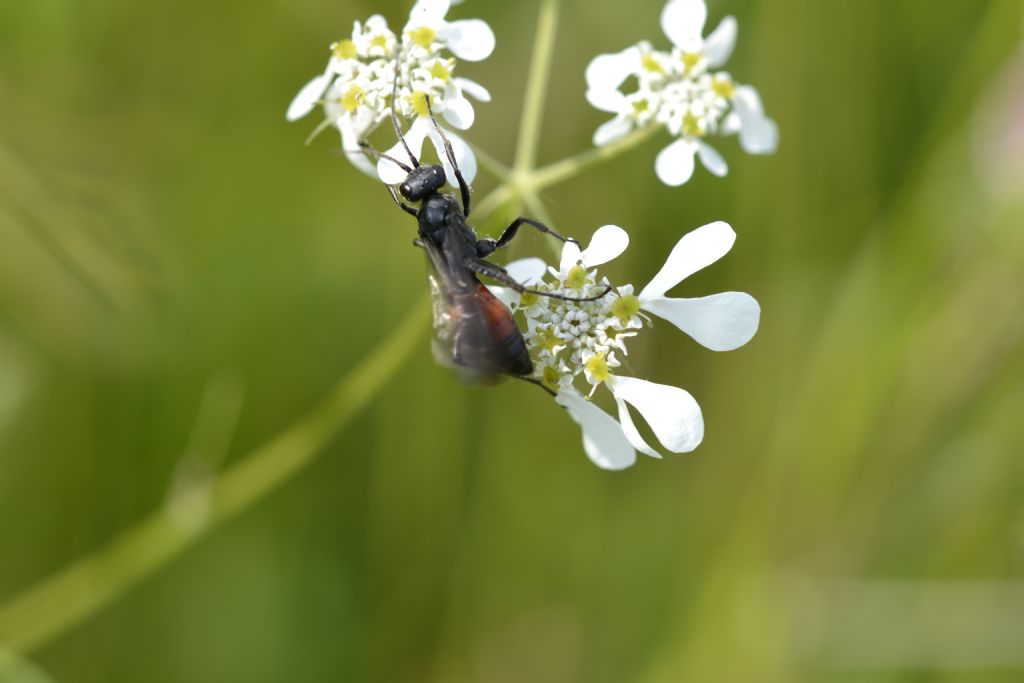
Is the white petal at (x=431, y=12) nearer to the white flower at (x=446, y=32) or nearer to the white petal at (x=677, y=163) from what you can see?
the white flower at (x=446, y=32)

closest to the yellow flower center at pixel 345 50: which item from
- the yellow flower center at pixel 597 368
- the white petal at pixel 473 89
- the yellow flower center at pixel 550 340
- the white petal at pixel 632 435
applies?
the white petal at pixel 473 89

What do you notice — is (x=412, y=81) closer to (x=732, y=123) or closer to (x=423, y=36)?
(x=423, y=36)

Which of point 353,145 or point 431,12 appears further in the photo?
point 353,145

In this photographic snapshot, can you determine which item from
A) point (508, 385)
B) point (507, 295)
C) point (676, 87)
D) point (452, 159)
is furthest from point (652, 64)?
point (508, 385)

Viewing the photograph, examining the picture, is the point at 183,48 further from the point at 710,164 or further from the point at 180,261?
the point at 710,164

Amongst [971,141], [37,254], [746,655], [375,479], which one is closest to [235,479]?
[375,479]
